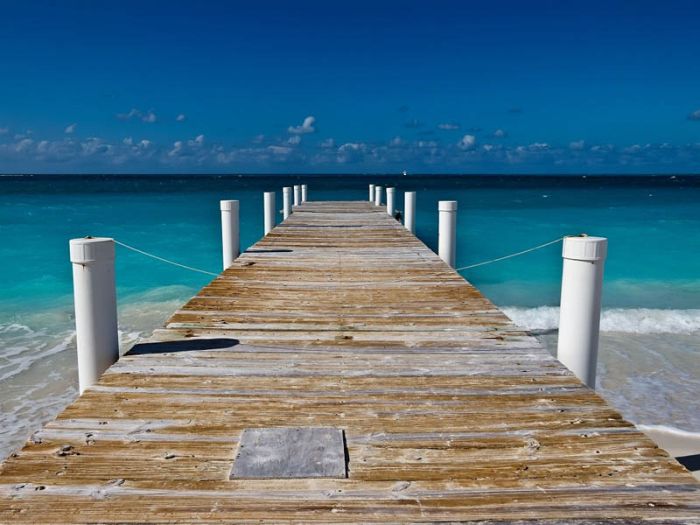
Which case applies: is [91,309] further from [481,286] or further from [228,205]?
[481,286]

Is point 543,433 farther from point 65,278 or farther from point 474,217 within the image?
point 474,217

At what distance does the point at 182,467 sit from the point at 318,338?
181cm

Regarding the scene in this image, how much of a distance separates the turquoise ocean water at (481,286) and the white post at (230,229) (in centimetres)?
274

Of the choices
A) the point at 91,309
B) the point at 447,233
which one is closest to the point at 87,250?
the point at 91,309

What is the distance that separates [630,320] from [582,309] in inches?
338

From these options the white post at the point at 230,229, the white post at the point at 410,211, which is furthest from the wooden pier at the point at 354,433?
the white post at the point at 410,211

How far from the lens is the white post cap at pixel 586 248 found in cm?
343

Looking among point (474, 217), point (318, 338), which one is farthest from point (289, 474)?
point (474, 217)

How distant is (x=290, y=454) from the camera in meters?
2.30

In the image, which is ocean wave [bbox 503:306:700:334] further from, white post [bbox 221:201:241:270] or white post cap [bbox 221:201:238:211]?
white post cap [bbox 221:201:238:211]

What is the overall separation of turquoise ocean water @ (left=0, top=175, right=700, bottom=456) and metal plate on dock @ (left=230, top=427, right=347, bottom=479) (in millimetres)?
4707

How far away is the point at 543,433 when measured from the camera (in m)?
2.50

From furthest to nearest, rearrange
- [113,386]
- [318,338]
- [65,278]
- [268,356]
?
[65,278], [318,338], [268,356], [113,386]

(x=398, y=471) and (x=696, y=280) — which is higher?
(x=398, y=471)
